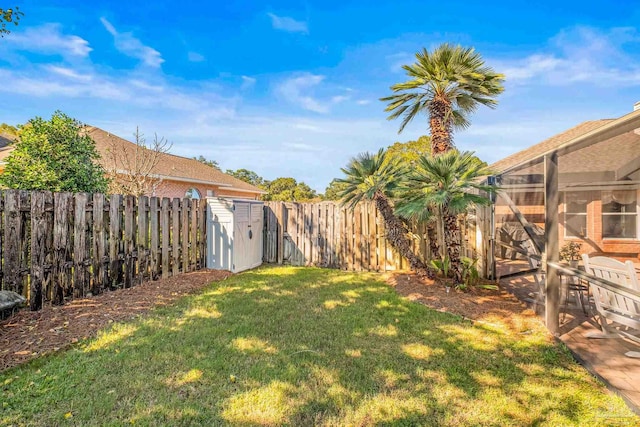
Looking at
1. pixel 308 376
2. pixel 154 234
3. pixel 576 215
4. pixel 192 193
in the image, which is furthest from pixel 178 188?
pixel 576 215

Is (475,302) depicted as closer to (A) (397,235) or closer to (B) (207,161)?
(A) (397,235)

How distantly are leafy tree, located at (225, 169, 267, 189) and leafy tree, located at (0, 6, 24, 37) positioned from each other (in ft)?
122

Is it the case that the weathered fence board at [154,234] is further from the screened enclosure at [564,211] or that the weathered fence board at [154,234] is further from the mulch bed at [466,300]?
the screened enclosure at [564,211]

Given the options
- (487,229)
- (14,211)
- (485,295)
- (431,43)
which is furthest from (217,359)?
(431,43)

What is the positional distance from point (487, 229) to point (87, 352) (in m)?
7.24

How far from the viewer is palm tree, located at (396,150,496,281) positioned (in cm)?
467

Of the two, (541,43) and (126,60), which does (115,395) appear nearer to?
(126,60)

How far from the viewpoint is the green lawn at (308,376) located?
2.14 meters

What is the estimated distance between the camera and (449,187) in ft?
15.8

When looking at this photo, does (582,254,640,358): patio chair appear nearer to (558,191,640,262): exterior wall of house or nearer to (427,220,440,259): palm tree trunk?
(558,191,640,262): exterior wall of house

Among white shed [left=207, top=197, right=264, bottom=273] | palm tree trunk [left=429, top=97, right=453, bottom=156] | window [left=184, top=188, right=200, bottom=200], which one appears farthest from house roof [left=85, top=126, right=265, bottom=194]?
palm tree trunk [left=429, top=97, right=453, bottom=156]

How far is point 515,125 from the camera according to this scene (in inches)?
431

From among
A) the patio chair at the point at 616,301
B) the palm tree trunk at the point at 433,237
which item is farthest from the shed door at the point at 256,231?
the patio chair at the point at 616,301

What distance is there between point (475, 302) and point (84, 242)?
6788 millimetres
